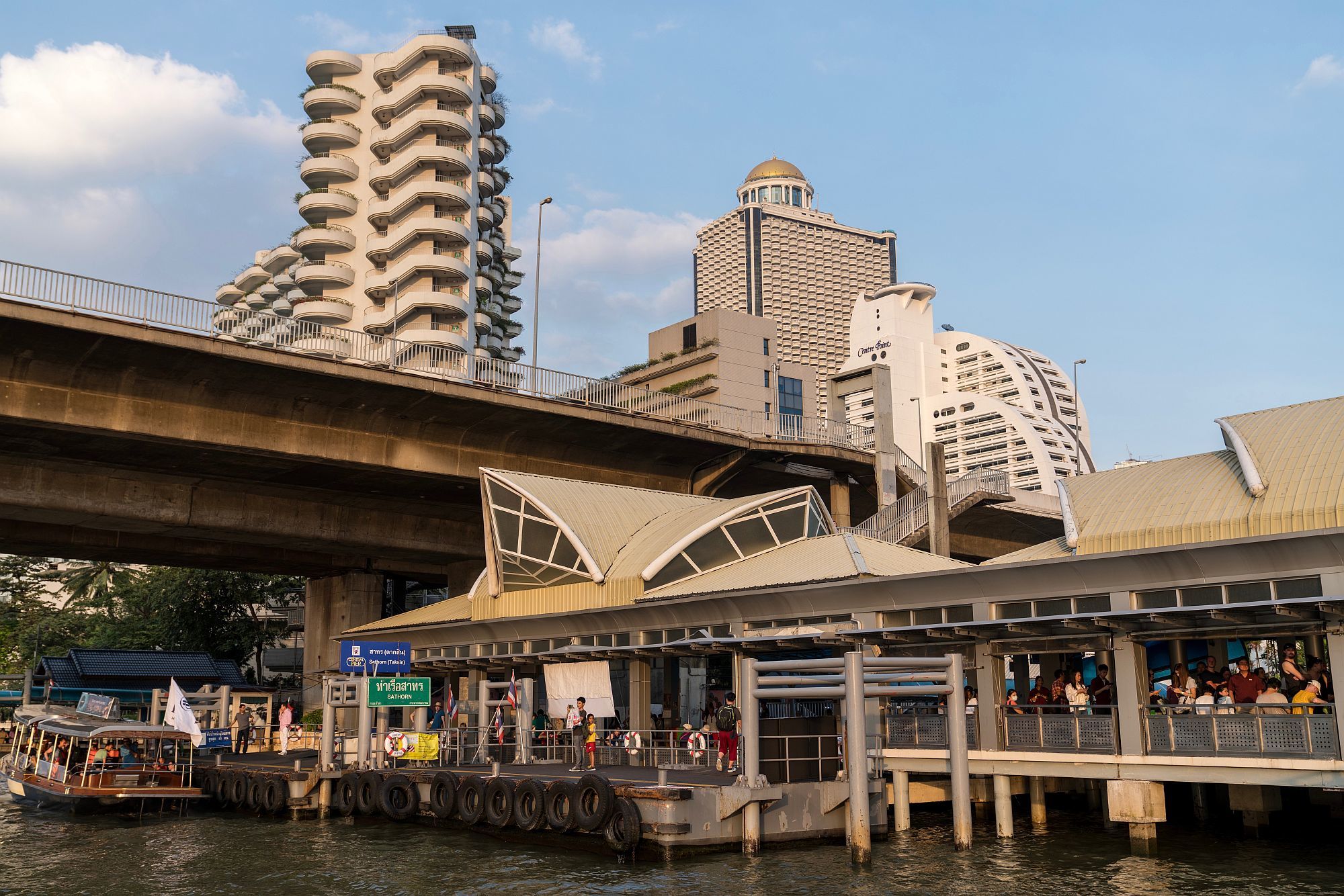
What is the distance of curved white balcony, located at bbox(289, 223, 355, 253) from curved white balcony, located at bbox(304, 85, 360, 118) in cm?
1185

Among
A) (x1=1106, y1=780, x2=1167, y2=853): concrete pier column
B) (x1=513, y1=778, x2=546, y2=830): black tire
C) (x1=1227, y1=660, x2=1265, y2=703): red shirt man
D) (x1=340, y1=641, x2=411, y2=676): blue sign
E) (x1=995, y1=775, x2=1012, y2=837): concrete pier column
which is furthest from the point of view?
(x1=340, y1=641, x2=411, y2=676): blue sign

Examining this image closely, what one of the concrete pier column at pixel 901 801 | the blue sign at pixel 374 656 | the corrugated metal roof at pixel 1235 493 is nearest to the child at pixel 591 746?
the blue sign at pixel 374 656

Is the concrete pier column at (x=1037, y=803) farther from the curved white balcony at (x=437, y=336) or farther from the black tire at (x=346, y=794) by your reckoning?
the curved white balcony at (x=437, y=336)

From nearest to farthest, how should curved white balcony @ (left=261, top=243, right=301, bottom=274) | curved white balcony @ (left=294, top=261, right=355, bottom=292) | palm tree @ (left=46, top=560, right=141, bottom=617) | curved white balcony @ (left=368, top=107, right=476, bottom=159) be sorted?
palm tree @ (left=46, top=560, right=141, bottom=617), curved white balcony @ (left=368, top=107, right=476, bottom=159), curved white balcony @ (left=294, top=261, right=355, bottom=292), curved white balcony @ (left=261, top=243, right=301, bottom=274)

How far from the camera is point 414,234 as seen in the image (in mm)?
115250

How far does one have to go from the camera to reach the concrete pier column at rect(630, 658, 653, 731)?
35.3 meters

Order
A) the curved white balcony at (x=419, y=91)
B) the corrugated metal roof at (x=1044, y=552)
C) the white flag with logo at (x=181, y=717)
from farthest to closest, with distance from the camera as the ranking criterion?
1. the curved white balcony at (x=419, y=91)
2. the white flag with logo at (x=181, y=717)
3. the corrugated metal roof at (x=1044, y=552)

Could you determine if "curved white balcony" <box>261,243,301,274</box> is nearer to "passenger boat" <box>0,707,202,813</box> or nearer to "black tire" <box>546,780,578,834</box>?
"passenger boat" <box>0,707,202,813</box>

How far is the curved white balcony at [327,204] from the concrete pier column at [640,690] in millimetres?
94530

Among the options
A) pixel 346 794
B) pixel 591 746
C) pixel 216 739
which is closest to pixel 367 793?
pixel 346 794

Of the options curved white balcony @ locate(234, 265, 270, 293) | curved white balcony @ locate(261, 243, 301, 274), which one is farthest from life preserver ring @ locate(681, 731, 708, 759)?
curved white balcony @ locate(234, 265, 270, 293)

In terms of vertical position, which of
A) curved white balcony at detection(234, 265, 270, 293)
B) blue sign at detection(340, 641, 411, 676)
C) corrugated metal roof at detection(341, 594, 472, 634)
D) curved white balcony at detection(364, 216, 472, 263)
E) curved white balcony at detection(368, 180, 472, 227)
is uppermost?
curved white balcony at detection(234, 265, 270, 293)

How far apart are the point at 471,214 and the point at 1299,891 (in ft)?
358

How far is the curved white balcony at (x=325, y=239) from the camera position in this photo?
118 m
